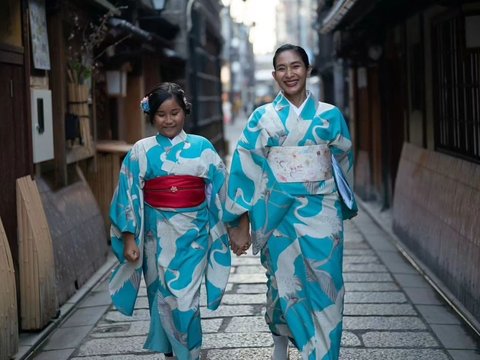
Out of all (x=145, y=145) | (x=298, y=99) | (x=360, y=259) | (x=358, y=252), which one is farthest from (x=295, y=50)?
(x=358, y=252)

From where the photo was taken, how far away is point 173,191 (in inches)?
220

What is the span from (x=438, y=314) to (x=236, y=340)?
7.08 ft

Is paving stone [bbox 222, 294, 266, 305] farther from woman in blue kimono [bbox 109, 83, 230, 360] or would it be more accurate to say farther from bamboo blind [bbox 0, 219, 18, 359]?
woman in blue kimono [bbox 109, 83, 230, 360]

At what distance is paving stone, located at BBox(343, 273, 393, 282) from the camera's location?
9375 millimetres

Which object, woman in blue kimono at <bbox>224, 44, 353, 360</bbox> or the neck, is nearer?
woman in blue kimono at <bbox>224, 44, 353, 360</bbox>

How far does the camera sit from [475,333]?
7.04m

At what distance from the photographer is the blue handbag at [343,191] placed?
558 cm

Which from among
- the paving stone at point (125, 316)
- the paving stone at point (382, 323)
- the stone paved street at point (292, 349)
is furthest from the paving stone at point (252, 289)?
the paving stone at point (382, 323)

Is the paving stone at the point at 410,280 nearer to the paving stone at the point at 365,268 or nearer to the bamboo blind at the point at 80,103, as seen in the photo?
the paving stone at the point at 365,268

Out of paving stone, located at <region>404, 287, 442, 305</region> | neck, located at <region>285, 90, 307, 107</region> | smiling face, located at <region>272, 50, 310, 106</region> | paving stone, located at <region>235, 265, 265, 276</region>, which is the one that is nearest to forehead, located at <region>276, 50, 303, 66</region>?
smiling face, located at <region>272, 50, 310, 106</region>

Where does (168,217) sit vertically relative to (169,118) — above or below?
below

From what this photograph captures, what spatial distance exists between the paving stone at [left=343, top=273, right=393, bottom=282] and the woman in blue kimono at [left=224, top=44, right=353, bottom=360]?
12.5 ft

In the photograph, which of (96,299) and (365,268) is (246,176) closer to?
(96,299)

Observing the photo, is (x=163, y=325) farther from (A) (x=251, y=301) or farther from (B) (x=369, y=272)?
(B) (x=369, y=272)
